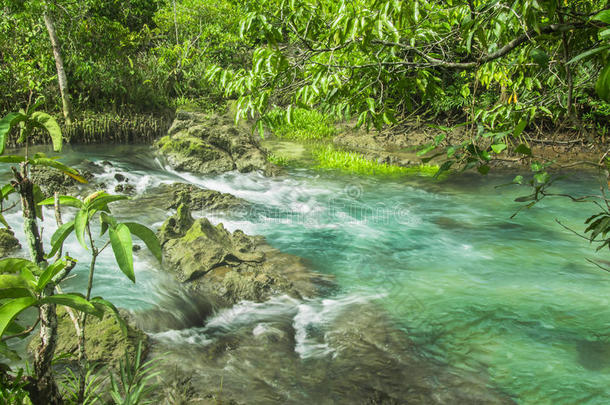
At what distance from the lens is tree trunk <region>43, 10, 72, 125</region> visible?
10.7 meters

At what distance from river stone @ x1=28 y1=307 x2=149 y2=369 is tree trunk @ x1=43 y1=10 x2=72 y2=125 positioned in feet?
30.9

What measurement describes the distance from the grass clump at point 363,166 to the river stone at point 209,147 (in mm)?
2034

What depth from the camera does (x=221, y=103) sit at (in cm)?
1630

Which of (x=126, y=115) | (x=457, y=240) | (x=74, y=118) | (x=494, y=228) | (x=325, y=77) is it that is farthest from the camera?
(x=126, y=115)

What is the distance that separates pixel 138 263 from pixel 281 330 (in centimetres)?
230

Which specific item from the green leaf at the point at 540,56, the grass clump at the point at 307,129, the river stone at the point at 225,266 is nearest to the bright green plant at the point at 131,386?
the river stone at the point at 225,266

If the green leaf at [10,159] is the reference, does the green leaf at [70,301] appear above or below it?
below

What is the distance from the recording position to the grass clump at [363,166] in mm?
11781

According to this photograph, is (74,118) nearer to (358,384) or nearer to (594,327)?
(358,384)

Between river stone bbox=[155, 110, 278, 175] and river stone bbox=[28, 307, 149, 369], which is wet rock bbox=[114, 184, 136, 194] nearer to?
river stone bbox=[155, 110, 278, 175]

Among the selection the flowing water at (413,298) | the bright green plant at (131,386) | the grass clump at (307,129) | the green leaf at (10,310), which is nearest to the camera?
the green leaf at (10,310)

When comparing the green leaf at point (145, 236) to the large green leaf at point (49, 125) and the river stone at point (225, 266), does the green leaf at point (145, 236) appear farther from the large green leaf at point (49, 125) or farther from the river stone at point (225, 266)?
the river stone at point (225, 266)

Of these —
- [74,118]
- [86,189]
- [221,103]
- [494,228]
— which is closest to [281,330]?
[494,228]

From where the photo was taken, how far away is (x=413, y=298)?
17.4ft
